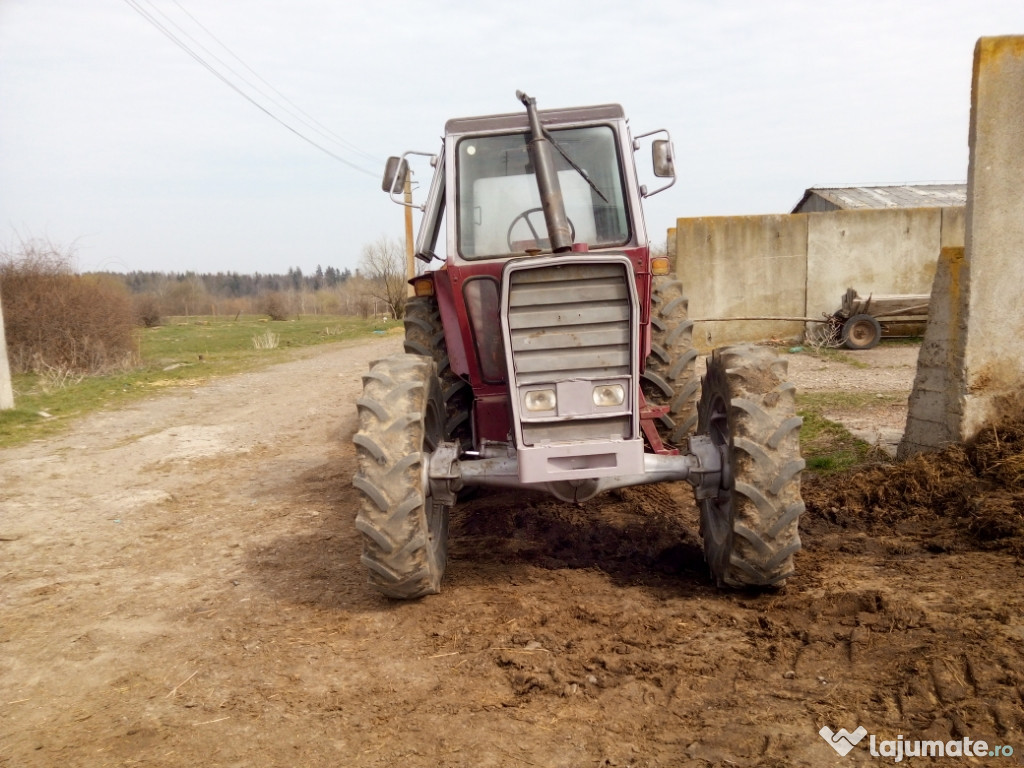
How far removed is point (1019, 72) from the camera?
5535 millimetres

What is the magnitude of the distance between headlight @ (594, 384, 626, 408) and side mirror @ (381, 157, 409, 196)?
2308 mm

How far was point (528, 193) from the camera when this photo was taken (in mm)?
5332

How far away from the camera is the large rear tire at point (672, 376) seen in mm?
5707

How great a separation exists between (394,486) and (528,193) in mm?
2299

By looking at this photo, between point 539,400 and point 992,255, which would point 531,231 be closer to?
point 539,400

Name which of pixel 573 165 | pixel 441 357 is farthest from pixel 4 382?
pixel 573 165

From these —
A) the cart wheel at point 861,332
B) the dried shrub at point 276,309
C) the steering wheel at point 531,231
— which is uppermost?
the steering wheel at point 531,231

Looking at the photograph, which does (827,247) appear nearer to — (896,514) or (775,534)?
(896,514)

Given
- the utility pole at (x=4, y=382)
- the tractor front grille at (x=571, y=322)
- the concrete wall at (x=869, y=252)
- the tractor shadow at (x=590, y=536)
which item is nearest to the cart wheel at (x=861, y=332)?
the concrete wall at (x=869, y=252)

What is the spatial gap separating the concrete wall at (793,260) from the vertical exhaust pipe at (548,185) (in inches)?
413

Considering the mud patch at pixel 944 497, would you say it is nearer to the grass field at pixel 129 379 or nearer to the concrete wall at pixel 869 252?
the grass field at pixel 129 379

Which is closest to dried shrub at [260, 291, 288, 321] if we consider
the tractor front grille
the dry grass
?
the dry grass

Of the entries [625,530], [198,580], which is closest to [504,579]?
[625,530]

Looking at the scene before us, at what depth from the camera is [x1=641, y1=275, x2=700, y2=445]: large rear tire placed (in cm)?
571
